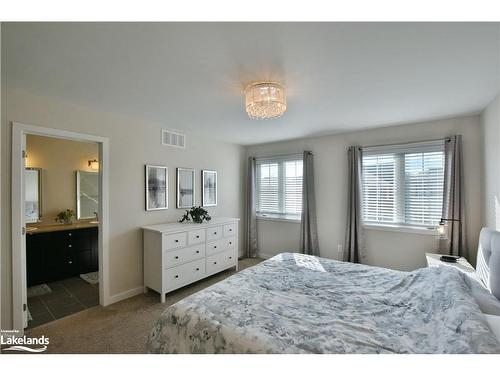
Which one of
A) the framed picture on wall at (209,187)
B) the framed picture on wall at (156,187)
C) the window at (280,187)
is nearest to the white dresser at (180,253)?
the framed picture on wall at (156,187)

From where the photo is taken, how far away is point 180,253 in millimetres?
2943

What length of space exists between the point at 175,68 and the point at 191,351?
6.45ft

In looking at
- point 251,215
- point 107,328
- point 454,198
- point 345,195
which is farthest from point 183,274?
point 454,198

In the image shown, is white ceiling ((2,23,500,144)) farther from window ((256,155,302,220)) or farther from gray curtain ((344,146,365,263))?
window ((256,155,302,220))

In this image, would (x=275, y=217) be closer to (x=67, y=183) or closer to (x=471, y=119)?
(x=471, y=119)

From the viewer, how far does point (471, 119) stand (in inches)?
108

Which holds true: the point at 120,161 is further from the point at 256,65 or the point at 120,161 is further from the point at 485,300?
the point at 485,300

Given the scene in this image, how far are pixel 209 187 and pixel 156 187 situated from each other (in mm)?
1043

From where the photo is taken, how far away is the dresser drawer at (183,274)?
2.80 m

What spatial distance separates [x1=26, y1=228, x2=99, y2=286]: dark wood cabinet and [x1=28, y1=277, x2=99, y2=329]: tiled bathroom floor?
0.19m

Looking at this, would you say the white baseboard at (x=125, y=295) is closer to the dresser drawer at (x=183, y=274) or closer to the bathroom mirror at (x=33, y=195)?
the dresser drawer at (x=183, y=274)

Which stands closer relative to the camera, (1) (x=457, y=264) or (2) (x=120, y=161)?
(1) (x=457, y=264)

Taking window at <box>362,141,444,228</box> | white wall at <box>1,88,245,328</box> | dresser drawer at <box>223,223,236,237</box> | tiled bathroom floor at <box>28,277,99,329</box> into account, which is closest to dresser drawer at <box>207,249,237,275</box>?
dresser drawer at <box>223,223,236,237</box>
